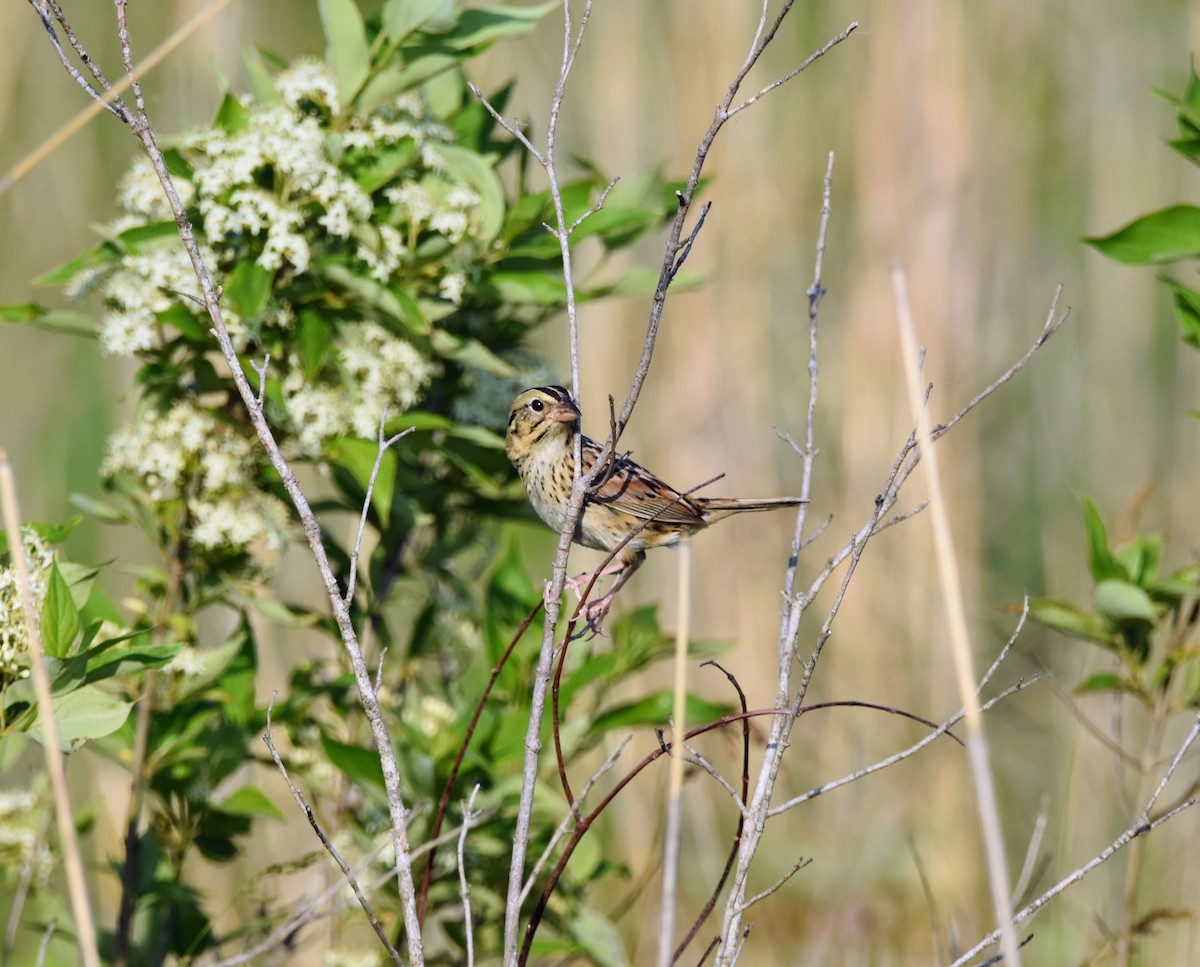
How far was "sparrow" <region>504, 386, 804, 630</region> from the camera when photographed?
293 cm

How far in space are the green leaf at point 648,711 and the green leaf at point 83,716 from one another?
1175mm

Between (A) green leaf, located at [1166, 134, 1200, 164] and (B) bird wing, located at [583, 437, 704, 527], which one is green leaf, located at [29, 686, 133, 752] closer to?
(B) bird wing, located at [583, 437, 704, 527]

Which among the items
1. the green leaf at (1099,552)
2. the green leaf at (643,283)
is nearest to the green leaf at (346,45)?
the green leaf at (643,283)

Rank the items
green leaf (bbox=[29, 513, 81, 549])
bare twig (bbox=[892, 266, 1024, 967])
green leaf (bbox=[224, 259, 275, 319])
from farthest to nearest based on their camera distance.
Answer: green leaf (bbox=[224, 259, 275, 319]), green leaf (bbox=[29, 513, 81, 549]), bare twig (bbox=[892, 266, 1024, 967])

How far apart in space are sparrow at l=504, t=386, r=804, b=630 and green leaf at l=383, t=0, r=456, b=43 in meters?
0.78

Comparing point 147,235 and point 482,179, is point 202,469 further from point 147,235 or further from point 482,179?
point 482,179

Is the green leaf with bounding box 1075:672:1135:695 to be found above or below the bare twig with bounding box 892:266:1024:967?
below

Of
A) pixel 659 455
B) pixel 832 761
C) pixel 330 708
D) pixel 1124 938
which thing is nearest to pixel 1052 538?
pixel 832 761

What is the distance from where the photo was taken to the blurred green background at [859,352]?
495 centimetres

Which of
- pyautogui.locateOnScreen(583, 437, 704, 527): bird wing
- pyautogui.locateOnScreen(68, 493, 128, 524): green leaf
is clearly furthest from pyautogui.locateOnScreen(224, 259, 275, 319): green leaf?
pyautogui.locateOnScreen(583, 437, 704, 527): bird wing

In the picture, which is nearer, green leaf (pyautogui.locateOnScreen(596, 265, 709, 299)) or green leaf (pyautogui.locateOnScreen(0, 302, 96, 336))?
green leaf (pyautogui.locateOnScreen(0, 302, 96, 336))

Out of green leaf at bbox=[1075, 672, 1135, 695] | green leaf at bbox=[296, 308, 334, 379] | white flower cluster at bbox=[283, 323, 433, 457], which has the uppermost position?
green leaf at bbox=[296, 308, 334, 379]

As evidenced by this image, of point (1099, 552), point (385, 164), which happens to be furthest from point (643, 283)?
point (1099, 552)

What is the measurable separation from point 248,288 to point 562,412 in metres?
0.70
